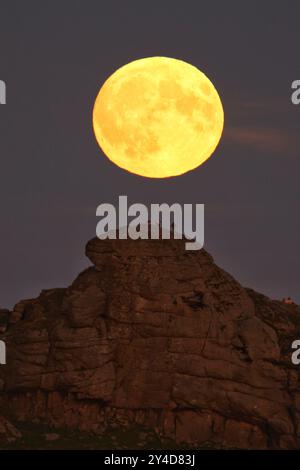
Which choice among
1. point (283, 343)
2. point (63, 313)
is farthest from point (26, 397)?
point (283, 343)

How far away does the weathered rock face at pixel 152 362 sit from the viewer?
6831 inches

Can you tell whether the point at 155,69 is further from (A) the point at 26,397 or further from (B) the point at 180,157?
(A) the point at 26,397

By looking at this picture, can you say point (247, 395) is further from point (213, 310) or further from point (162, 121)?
point (162, 121)

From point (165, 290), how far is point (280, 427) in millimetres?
11877

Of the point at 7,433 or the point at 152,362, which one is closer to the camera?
the point at 7,433

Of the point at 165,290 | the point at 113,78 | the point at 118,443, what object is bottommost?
the point at 118,443

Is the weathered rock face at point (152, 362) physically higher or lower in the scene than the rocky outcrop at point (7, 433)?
higher

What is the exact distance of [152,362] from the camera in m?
174

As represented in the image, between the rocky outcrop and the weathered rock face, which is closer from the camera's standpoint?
the rocky outcrop

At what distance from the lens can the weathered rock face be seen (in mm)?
173500

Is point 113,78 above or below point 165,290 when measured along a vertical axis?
above

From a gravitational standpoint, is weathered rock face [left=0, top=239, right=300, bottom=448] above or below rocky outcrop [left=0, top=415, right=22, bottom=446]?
above

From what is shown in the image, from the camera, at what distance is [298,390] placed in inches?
6909

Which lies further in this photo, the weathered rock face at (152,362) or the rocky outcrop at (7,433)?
the weathered rock face at (152,362)
